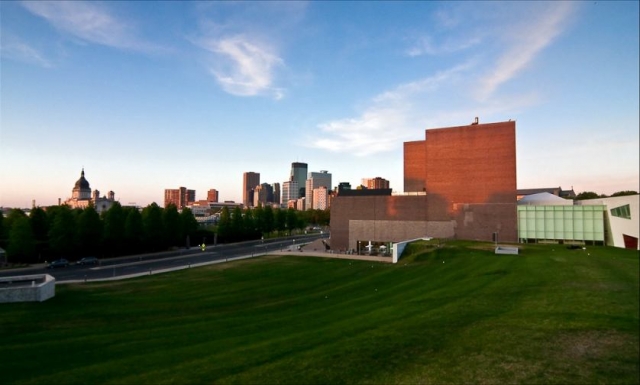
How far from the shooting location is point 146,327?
20125mm

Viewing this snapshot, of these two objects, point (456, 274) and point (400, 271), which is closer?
point (456, 274)

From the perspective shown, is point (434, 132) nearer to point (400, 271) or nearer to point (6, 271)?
point (400, 271)

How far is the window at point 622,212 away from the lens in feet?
70.3

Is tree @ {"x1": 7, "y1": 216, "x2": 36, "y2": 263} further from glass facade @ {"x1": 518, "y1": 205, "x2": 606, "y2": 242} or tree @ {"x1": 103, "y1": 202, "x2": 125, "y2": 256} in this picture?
glass facade @ {"x1": 518, "y1": 205, "x2": 606, "y2": 242}

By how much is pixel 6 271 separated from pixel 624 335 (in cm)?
5698

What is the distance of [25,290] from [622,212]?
38728 millimetres

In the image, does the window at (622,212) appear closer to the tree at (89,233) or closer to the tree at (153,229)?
the tree at (153,229)

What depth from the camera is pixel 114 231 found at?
5878cm

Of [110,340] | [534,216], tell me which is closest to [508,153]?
[534,216]

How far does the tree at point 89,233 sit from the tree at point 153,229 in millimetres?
7424

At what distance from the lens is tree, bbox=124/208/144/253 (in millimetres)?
60688

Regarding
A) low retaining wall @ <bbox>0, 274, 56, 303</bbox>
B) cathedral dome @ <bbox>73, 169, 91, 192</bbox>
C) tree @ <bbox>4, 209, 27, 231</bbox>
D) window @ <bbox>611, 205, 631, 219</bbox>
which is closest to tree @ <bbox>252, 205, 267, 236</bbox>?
tree @ <bbox>4, 209, 27, 231</bbox>

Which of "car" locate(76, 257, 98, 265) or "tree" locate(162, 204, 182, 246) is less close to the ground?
"tree" locate(162, 204, 182, 246)

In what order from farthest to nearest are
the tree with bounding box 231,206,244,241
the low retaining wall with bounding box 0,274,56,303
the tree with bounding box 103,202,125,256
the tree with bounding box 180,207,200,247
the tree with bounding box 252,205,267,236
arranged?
the tree with bounding box 252,205,267,236 → the tree with bounding box 231,206,244,241 → the tree with bounding box 180,207,200,247 → the tree with bounding box 103,202,125,256 → the low retaining wall with bounding box 0,274,56,303
